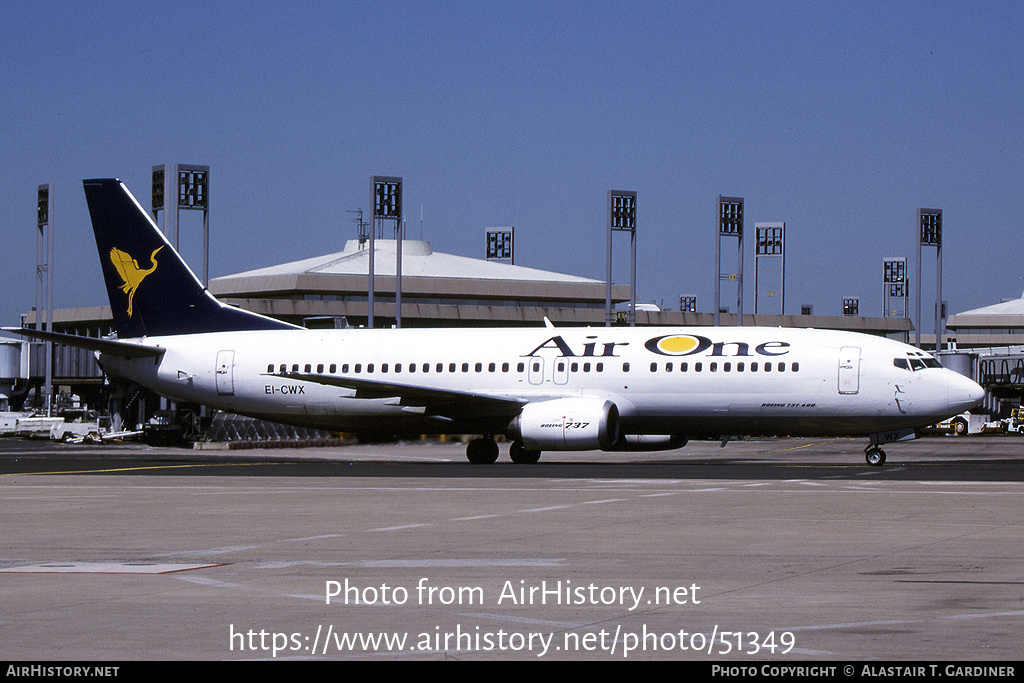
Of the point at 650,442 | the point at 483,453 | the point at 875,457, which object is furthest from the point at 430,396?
the point at 875,457

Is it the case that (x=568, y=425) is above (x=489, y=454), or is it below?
above

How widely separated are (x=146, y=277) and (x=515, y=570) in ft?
111

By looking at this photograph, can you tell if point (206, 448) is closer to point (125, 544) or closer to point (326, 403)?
point (326, 403)

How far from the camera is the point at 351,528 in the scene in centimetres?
1822

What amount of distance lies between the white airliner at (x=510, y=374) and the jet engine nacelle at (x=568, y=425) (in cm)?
4

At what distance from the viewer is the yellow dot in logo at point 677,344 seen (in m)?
38.5

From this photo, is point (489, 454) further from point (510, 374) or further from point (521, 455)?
point (510, 374)

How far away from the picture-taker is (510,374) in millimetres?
40156

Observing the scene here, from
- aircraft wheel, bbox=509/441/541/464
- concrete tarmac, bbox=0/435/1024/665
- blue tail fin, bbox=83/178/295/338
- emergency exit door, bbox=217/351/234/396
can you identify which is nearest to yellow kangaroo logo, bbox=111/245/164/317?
blue tail fin, bbox=83/178/295/338

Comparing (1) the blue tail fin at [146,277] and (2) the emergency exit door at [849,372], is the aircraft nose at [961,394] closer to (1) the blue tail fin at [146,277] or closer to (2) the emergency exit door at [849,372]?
(2) the emergency exit door at [849,372]

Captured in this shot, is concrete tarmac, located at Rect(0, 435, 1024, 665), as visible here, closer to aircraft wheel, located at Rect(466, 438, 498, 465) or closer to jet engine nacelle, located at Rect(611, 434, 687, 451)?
aircraft wheel, located at Rect(466, 438, 498, 465)

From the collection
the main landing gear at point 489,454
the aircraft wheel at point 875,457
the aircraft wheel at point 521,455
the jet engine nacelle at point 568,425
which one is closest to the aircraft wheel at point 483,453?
the main landing gear at point 489,454

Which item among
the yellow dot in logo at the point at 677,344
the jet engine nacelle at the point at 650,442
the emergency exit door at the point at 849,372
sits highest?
the yellow dot in logo at the point at 677,344

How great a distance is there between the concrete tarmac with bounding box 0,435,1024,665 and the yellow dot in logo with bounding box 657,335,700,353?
406 inches
